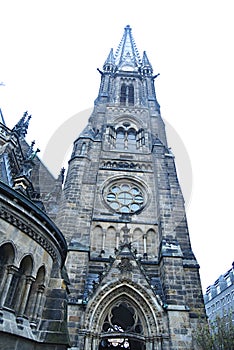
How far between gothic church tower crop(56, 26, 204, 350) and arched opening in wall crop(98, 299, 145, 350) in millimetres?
42

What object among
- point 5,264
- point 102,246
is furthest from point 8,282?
point 102,246

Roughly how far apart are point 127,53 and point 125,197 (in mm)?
27287

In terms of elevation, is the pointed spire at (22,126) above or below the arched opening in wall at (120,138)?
below

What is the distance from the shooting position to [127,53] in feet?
119

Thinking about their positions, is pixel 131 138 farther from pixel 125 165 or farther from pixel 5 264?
pixel 5 264

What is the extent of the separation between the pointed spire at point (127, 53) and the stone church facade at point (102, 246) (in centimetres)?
1342

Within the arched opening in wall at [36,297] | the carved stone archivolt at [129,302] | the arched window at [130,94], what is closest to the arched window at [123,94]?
the arched window at [130,94]

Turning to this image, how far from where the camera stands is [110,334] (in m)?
10.2

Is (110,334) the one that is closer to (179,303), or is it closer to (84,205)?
(179,303)

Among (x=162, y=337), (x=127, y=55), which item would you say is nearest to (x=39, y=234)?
(x=162, y=337)

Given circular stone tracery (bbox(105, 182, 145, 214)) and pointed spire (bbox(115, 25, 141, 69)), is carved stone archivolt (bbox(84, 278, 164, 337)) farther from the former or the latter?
pointed spire (bbox(115, 25, 141, 69))

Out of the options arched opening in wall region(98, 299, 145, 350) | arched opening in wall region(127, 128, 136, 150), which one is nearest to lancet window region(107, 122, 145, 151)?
arched opening in wall region(127, 128, 136, 150)

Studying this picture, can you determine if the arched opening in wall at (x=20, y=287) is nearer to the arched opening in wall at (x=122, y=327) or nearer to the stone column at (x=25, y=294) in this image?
the stone column at (x=25, y=294)

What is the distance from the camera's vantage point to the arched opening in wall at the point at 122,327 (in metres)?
10.3
